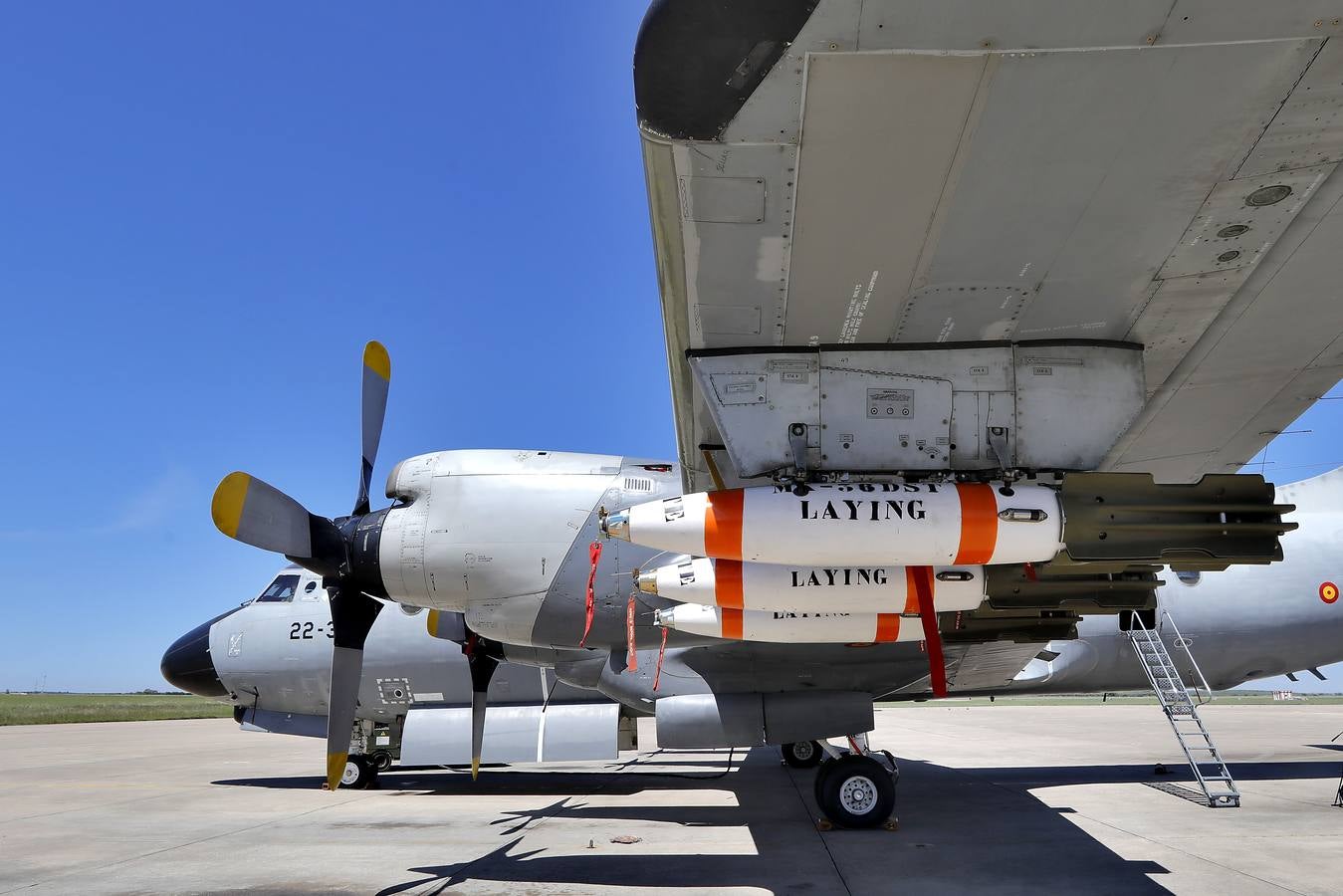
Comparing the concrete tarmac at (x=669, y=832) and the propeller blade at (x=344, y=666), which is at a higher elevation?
the propeller blade at (x=344, y=666)

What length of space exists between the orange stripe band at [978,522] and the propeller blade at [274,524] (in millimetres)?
6220

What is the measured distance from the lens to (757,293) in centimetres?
562

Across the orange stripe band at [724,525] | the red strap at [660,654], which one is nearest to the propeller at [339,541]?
the red strap at [660,654]

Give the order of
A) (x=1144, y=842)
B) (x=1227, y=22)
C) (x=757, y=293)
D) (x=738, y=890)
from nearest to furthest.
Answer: (x=1227, y=22)
(x=757, y=293)
(x=738, y=890)
(x=1144, y=842)

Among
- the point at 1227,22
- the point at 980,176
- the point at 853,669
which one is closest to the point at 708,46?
the point at 980,176

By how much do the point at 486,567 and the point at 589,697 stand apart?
418cm

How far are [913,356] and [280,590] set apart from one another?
1262 centimetres

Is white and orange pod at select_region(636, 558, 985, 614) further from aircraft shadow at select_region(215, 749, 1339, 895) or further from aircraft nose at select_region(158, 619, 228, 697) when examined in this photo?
aircraft nose at select_region(158, 619, 228, 697)

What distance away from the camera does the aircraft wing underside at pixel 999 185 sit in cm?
371

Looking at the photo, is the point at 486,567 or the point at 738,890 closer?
the point at 738,890

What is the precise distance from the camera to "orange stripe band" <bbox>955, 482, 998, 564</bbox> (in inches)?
239

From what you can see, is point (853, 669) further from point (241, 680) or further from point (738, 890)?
point (241, 680)

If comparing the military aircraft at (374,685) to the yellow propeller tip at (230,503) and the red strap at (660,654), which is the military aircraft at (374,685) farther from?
the yellow propeller tip at (230,503)

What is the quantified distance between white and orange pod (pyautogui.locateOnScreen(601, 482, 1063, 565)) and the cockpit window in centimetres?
1103
